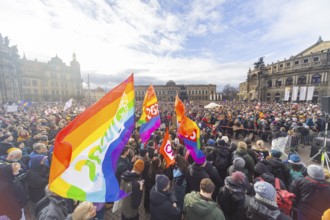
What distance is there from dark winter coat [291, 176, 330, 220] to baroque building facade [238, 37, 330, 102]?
41564mm

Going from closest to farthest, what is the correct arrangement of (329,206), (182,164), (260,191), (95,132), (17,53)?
(260,191) < (95,132) < (329,206) < (182,164) < (17,53)

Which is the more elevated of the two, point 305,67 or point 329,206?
point 305,67

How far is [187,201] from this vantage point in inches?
93.4

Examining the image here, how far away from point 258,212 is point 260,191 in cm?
28

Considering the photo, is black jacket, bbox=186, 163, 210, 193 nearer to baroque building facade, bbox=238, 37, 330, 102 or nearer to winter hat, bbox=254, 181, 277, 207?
winter hat, bbox=254, 181, 277, 207

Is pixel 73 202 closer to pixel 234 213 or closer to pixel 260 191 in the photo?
pixel 234 213

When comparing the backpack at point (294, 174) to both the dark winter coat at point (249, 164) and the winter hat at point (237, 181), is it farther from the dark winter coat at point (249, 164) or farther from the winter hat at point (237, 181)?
the winter hat at point (237, 181)

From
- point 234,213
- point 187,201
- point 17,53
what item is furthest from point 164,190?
point 17,53

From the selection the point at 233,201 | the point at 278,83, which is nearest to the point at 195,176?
the point at 233,201

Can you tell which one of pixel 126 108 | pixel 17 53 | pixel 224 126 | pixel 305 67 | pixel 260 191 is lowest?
pixel 224 126

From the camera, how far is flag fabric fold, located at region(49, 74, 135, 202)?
174 centimetres

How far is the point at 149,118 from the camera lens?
5297 millimetres

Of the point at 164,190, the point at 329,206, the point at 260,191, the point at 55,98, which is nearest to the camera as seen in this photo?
the point at 260,191

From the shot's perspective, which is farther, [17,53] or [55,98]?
[55,98]
